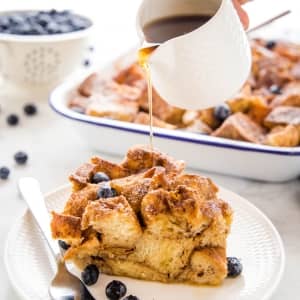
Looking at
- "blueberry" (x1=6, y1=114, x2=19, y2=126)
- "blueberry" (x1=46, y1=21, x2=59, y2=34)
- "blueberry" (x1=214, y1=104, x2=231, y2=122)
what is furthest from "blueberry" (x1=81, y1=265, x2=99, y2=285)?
"blueberry" (x1=46, y1=21, x2=59, y2=34)

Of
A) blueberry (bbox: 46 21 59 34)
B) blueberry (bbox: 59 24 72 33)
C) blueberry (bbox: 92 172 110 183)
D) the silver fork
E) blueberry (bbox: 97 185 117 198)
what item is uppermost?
blueberry (bbox: 97 185 117 198)

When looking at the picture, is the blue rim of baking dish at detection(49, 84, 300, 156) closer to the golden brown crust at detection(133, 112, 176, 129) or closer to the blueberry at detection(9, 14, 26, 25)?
the golden brown crust at detection(133, 112, 176, 129)

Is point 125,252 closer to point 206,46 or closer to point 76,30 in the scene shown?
point 206,46

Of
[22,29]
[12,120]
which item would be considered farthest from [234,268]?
[22,29]

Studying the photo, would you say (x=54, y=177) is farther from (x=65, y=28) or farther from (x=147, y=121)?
(x=65, y=28)

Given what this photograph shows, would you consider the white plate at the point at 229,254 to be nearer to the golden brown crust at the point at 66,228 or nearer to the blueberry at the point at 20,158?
the golden brown crust at the point at 66,228

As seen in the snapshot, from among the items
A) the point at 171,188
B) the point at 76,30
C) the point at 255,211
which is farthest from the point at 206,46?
the point at 76,30
